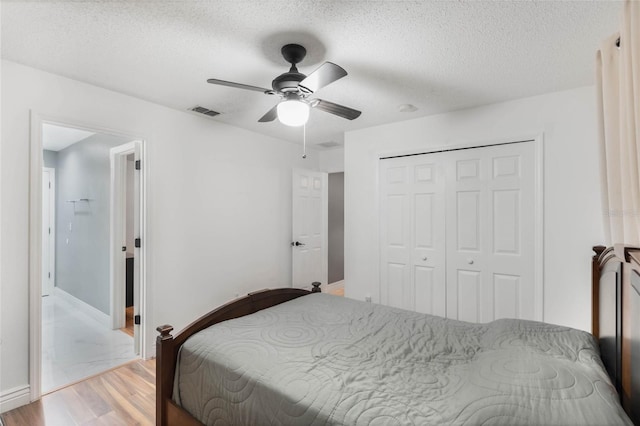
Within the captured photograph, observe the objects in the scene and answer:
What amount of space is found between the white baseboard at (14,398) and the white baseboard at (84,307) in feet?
4.77

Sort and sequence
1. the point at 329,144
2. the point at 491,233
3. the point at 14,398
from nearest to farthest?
the point at 14,398, the point at 491,233, the point at 329,144

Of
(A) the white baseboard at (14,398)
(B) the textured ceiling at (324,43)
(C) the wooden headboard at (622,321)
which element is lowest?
(A) the white baseboard at (14,398)

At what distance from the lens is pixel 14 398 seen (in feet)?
6.97

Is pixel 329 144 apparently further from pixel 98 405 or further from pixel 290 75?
pixel 98 405

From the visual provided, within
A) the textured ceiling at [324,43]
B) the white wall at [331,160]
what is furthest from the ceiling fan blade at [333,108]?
the white wall at [331,160]

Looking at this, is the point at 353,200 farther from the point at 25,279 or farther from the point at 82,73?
the point at 25,279

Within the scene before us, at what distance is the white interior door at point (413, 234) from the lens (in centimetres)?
334

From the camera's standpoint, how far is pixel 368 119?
3.50 metres

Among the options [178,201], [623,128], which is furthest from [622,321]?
[178,201]

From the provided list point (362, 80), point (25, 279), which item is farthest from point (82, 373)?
point (362, 80)

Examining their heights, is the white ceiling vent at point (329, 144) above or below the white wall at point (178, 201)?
above

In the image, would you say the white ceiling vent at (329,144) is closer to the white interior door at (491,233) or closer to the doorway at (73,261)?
the white interior door at (491,233)

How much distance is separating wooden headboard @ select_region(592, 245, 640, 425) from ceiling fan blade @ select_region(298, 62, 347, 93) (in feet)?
4.88

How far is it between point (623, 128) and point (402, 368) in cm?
143
